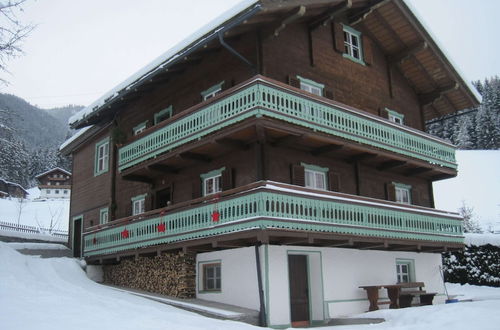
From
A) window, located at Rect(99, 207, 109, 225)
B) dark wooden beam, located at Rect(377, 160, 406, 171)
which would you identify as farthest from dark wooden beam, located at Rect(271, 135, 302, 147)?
window, located at Rect(99, 207, 109, 225)

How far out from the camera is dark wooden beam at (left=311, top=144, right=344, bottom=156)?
17.4m

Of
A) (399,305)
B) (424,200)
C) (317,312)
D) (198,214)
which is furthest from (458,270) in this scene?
(198,214)

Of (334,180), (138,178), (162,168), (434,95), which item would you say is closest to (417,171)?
(434,95)

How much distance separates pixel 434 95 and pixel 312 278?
12.3 meters

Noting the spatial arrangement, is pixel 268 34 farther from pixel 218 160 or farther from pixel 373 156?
pixel 373 156

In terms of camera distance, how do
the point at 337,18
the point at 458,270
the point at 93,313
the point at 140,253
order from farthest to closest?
1. the point at 458,270
2. the point at 337,18
3. the point at 140,253
4. the point at 93,313

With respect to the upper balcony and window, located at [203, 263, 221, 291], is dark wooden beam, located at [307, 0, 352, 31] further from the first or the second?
window, located at [203, 263, 221, 291]

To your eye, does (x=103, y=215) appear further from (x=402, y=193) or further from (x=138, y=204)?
(x=402, y=193)

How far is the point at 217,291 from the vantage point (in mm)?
16516

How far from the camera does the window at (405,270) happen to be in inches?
795

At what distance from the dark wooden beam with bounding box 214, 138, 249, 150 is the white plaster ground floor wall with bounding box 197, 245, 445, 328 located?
3.31 metres

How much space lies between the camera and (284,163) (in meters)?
17.0

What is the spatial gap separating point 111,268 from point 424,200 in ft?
45.7

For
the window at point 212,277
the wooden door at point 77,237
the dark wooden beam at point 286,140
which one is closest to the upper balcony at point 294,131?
the dark wooden beam at point 286,140
